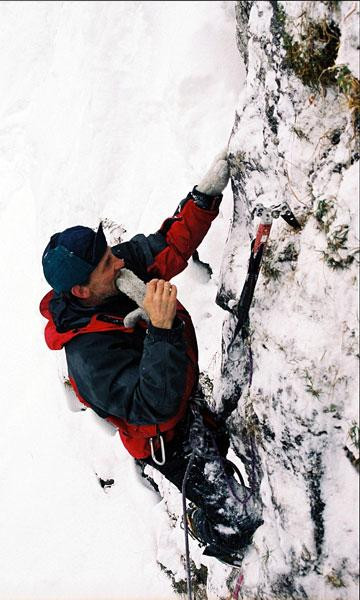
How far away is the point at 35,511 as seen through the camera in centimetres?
1018

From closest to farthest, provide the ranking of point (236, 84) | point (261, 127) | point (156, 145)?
point (261, 127) → point (236, 84) → point (156, 145)

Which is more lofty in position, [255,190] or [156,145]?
[156,145]

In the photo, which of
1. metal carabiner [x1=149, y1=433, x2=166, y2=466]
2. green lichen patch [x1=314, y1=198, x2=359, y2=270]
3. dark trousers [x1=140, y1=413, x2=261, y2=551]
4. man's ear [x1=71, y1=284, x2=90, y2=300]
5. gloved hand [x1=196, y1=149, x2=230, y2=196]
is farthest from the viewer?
dark trousers [x1=140, y1=413, x2=261, y2=551]

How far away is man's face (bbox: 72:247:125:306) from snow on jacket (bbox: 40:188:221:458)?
0.22ft

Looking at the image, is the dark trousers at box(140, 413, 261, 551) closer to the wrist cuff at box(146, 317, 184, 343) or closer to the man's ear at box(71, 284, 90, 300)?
the wrist cuff at box(146, 317, 184, 343)

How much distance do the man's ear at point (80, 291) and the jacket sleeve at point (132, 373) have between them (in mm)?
271

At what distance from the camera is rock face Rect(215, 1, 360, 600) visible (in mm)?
2771

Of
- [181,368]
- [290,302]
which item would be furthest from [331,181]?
[181,368]

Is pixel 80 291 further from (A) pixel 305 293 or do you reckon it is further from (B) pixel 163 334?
(A) pixel 305 293

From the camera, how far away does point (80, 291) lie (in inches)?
136

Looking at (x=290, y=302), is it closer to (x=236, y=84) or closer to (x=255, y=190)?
(x=255, y=190)

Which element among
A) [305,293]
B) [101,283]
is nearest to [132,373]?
[101,283]

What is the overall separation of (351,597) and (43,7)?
1315 cm

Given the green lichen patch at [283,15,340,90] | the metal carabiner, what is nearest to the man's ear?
the metal carabiner
